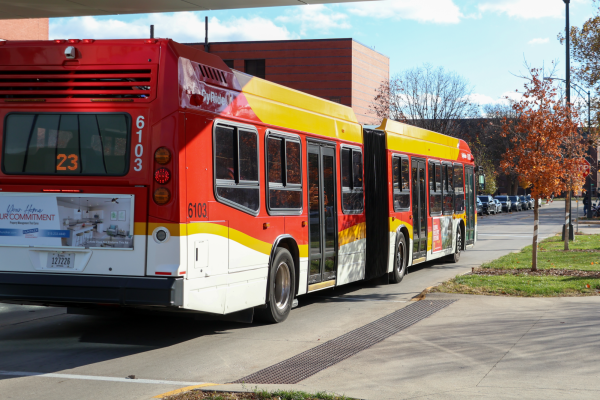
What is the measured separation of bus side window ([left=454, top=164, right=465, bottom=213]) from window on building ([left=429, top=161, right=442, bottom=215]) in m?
1.62

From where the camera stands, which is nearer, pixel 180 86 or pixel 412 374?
pixel 412 374

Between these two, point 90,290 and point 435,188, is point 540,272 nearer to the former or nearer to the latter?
point 435,188

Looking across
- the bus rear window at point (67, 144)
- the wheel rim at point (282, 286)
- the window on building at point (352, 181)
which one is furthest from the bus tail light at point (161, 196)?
the window on building at point (352, 181)

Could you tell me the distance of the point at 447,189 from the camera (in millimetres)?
18156

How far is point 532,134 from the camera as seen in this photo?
597 inches

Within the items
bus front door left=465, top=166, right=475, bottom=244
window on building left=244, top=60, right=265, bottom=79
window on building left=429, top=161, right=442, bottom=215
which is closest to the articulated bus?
window on building left=429, top=161, right=442, bottom=215

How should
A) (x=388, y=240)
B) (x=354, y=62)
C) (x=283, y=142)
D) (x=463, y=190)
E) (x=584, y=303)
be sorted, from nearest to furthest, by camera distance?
1. (x=283, y=142)
2. (x=584, y=303)
3. (x=388, y=240)
4. (x=463, y=190)
5. (x=354, y=62)

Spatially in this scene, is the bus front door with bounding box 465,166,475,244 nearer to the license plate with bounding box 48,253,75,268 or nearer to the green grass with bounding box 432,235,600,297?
the green grass with bounding box 432,235,600,297

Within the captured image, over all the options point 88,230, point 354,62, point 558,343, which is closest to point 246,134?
point 88,230

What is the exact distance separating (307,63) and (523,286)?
176 feet

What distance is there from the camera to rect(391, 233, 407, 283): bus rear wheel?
47.1 feet

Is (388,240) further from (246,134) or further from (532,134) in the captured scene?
(246,134)

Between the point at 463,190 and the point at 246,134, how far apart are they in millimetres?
12445

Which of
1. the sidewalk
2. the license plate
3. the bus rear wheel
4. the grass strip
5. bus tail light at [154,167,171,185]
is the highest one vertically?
bus tail light at [154,167,171,185]
